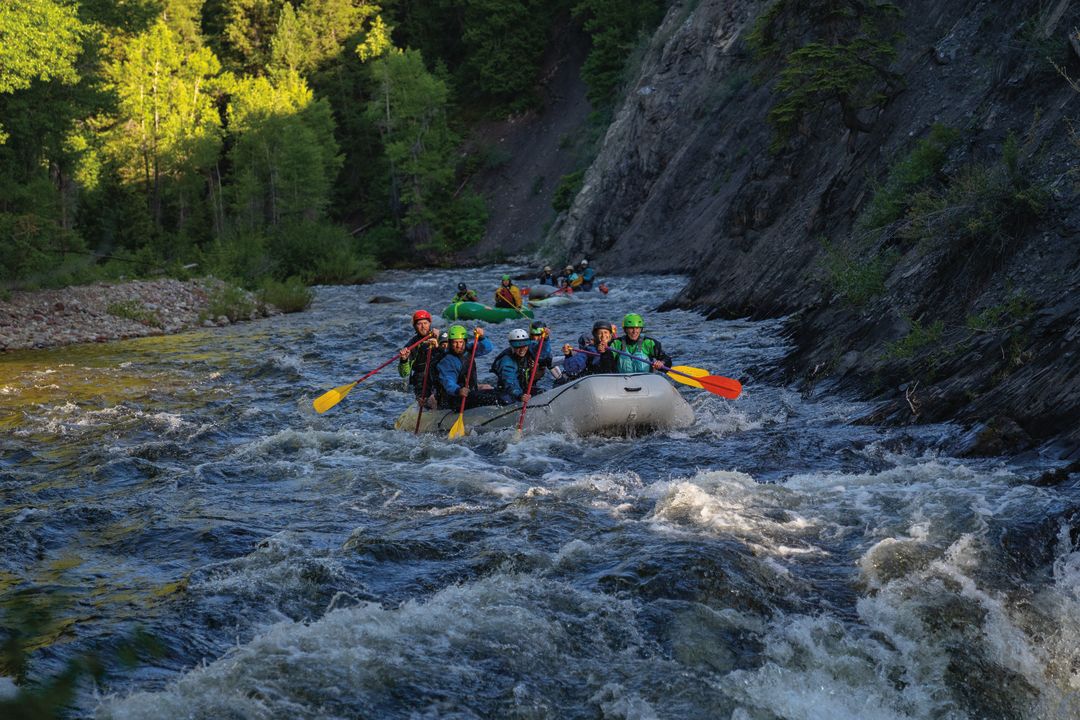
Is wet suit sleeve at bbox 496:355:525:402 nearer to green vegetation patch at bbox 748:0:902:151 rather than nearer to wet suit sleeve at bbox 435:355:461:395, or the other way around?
wet suit sleeve at bbox 435:355:461:395

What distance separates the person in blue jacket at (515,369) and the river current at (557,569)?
3.50ft

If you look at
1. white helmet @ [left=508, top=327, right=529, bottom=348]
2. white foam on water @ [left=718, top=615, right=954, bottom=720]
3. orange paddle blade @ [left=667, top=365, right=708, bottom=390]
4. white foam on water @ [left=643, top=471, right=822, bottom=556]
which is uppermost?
white helmet @ [left=508, top=327, right=529, bottom=348]

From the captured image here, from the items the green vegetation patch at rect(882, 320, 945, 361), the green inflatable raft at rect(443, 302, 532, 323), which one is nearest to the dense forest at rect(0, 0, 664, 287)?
the green inflatable raft at rect(443, 302, 532, 323)

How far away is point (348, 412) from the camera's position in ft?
42.8

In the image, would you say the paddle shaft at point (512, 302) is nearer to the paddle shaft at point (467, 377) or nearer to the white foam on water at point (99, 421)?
the white foam on water at point (99, 421)

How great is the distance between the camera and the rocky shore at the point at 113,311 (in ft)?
65.2

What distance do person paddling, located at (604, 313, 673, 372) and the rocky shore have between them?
1277cm

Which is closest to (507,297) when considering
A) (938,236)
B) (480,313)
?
(480,313)

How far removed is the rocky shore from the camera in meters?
19.9

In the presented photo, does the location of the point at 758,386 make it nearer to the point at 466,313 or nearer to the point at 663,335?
the point at 663,335

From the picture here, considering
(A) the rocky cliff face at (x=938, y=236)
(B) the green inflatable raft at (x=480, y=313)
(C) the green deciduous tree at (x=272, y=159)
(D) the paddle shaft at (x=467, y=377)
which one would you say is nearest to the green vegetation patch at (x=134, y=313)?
(B) the green inflatable raft at (x=480, y=313)

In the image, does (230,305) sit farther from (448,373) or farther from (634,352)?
(634,352)

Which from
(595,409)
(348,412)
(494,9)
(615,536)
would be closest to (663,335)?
(348,412)

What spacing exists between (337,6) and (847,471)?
5433 cm
